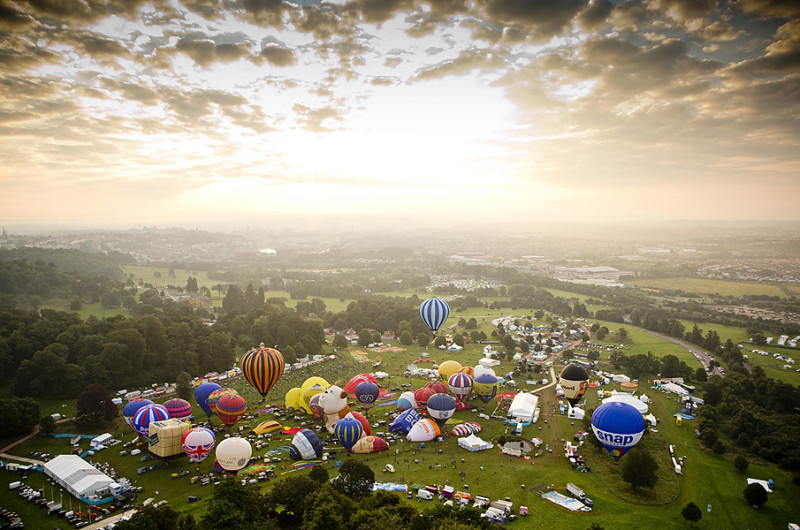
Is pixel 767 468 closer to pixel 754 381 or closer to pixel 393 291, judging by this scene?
pixel 754 381

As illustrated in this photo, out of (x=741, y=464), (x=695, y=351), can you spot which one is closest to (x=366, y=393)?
(x=741, y=464)

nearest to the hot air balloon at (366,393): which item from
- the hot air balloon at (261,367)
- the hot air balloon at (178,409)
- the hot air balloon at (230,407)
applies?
the hot air balloon at (261,367)

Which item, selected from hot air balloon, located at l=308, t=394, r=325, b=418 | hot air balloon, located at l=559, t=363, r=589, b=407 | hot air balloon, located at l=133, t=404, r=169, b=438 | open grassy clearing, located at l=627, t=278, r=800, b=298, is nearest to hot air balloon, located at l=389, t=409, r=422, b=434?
hot air balloon, located at l=308, t=394, r=325, b=418

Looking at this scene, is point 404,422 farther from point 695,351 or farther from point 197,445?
point 695,351

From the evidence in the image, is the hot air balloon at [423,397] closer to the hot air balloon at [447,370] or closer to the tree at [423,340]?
the hot air balloon at [447,370]

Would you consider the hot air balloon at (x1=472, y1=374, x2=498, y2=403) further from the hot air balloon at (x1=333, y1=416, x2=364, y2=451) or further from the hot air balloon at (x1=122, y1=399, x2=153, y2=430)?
the hot air balloon at (x1=122, y1=399, x2=153, y2=430)

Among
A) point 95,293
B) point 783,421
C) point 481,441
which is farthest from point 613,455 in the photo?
point 95,293
